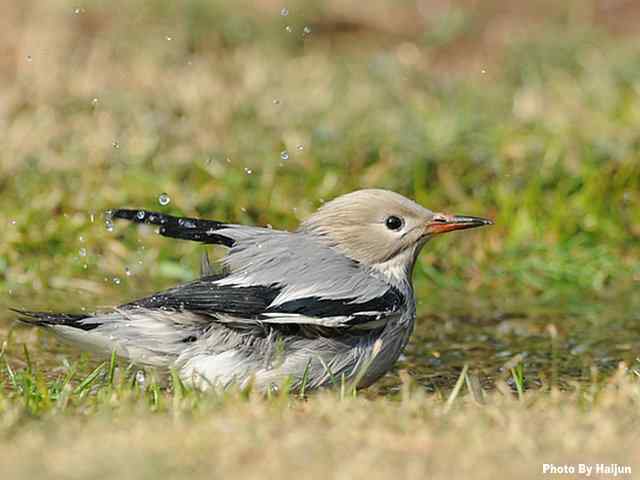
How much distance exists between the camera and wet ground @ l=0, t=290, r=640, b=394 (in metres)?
5.06

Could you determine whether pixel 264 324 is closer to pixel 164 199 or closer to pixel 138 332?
pixel 138 332

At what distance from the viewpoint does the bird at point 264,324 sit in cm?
441

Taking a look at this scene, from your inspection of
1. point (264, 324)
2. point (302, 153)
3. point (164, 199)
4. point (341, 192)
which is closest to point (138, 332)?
point (264, 324)

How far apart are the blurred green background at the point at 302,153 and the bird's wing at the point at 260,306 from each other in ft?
6.13

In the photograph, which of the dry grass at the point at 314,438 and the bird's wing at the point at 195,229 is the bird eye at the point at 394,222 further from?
the dry grass at the point at 314,438

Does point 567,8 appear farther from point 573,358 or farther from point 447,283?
point 573,358

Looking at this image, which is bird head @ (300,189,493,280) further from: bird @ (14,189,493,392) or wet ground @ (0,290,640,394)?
wet ground @ (0,290,640,394)

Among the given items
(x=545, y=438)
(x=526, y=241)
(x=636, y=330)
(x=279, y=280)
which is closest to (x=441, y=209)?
(x=526, y=241)

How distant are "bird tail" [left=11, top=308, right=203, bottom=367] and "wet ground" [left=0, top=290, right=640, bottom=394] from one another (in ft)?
1.45

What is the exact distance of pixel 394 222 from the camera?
4.91 metres

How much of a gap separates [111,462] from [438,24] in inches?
331

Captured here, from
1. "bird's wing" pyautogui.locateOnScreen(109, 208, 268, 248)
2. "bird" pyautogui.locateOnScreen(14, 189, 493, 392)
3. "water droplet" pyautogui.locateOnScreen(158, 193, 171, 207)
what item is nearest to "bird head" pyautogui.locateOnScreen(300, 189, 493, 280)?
"bird" pyautogui.locateOnScreen(14, 189, 493, 392)

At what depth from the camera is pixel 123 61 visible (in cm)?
942

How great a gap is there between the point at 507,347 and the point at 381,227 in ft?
3.51
